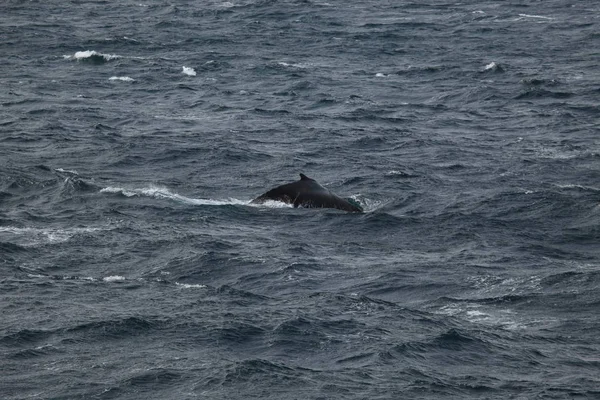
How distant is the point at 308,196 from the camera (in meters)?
49.7

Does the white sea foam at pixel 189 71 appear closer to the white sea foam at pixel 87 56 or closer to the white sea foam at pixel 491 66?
the white sea foam at pixel 87 56

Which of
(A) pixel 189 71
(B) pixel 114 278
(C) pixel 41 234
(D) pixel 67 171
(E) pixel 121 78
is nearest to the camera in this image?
(B) pixel 114 278

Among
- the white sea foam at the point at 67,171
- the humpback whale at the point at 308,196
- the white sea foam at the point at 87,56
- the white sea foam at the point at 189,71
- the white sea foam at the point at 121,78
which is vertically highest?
the humpback whale at the point at 308,196

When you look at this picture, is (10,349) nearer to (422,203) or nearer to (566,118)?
(422,203)

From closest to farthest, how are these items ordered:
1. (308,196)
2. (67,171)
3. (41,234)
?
(41,234) < (308,196) < (67,171)

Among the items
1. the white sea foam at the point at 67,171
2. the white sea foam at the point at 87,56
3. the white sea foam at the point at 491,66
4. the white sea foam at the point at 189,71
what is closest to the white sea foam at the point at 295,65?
the white sea foam at the point at 189,71

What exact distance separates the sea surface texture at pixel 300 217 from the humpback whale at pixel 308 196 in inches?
20.8

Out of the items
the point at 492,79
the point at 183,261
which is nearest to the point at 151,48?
the point at 492,79

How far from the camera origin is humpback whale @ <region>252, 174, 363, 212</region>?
49625 mm

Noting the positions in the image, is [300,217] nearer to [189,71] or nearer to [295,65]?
[189,71]

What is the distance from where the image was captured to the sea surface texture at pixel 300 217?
1372 inches

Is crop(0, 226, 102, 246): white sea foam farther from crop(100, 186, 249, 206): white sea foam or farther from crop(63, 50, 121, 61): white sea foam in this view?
crop(63, 50, 121, 61): white sea foam

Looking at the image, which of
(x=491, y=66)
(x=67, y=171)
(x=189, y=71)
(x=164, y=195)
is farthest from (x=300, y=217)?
(x=189, y=71)

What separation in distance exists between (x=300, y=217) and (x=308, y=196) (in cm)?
126
